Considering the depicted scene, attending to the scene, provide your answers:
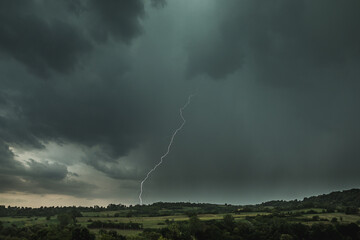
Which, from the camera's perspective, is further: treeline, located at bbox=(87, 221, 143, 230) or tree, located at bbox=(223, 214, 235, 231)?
treeline, located at bbox=(87, 221, 143, 230)

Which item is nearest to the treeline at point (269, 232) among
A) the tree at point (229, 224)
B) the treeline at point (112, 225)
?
the tree at point (229, 224)

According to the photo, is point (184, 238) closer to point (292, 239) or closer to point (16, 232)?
point (292, 239)

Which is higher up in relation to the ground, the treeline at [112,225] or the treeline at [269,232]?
the treeline at [112,225]

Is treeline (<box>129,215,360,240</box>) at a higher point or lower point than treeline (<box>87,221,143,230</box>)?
lower

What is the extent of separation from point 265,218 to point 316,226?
41.2 meters

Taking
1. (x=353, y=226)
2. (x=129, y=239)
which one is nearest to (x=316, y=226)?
(x=353, y=226)

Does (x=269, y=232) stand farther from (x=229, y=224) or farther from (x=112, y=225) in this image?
(x=112, y=225)

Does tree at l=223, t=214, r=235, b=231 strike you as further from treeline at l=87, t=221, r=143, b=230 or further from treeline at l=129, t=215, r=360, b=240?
treeline at l=87, t=221, r=143, b=230

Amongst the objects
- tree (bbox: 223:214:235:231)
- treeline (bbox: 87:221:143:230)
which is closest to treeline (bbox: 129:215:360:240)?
tree (bbox: 223:214:235:231)

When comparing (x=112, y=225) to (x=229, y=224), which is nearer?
(x=229, y=224)

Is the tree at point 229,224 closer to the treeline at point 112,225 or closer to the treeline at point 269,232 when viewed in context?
the treeline at point 269,232

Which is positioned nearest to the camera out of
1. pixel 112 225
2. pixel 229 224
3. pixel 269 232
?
pixel 269 232

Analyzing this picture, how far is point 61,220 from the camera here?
16200 centimetres

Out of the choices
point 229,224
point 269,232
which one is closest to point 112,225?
point 229,224
